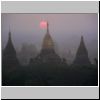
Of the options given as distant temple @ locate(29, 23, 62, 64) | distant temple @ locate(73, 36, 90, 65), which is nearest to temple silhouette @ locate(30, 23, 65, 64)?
distant temple @ locate(29, 23, 62, 64)

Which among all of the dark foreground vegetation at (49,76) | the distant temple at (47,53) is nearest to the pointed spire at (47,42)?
the distant temple at (47,53)

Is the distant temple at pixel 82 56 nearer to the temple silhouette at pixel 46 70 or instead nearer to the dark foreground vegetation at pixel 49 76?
the temple silhouette at pixel 46 70

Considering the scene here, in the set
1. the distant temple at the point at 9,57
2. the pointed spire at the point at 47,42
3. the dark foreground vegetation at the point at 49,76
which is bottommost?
the dark foreground vegetation at the point at 49,76

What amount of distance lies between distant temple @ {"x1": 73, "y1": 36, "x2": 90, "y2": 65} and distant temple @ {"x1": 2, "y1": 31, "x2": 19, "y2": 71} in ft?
4.74

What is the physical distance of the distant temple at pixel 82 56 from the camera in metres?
12.0

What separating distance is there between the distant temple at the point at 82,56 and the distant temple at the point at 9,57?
1.44 metres

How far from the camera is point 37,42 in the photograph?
12.0 metres

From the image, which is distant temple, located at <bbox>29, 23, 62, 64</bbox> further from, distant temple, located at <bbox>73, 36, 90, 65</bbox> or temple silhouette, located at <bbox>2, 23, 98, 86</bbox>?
distant temple, located at <bbox>73, 36, 90, 65</bbox>

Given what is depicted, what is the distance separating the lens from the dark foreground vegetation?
469 inches

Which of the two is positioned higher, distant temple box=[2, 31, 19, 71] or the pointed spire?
the pointed spire

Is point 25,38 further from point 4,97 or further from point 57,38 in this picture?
point 4,97

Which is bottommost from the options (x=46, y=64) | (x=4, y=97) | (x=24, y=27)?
(x=4, y=97)

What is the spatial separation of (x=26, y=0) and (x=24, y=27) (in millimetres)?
692

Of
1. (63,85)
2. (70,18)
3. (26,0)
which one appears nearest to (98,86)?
(63,85)
